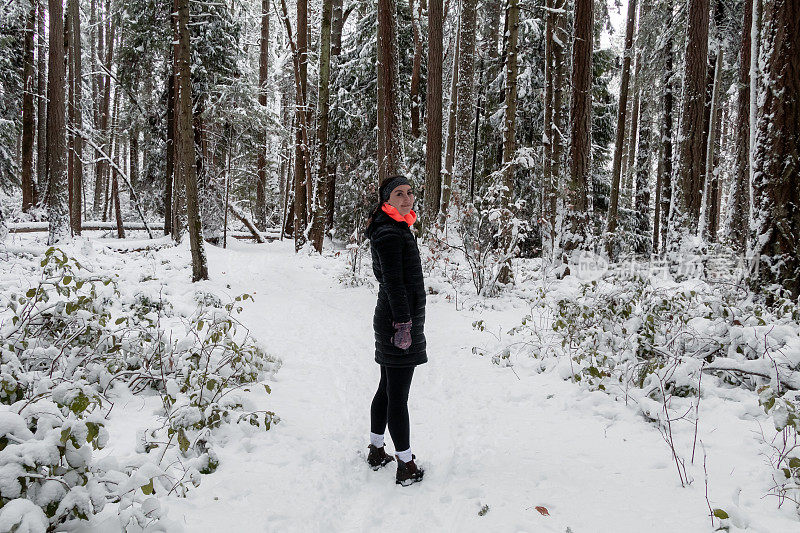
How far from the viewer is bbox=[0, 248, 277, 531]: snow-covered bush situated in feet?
6.25

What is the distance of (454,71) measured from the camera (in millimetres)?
18141

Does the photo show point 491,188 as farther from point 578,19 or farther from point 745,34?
point 745,34

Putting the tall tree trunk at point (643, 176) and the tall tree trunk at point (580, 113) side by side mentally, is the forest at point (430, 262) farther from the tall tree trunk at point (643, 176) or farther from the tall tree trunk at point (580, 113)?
the tall tree trunk at point (643, 176)

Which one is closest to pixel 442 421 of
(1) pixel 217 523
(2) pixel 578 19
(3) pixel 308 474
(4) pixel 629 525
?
(3) pixel 308 474

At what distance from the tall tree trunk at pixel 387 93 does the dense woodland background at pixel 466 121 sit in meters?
0.05

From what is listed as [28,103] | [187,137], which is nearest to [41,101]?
[28,103]

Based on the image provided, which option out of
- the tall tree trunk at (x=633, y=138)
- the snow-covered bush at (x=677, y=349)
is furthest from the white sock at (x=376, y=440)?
the tall tree trunk at (x=633, y=138)

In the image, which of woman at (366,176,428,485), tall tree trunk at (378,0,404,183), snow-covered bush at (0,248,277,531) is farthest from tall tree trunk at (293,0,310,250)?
woman at (366,176,428,485)

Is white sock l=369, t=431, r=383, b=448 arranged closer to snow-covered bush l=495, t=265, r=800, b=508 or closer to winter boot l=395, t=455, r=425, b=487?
winter boot l=395, t=455, r=425, b=487

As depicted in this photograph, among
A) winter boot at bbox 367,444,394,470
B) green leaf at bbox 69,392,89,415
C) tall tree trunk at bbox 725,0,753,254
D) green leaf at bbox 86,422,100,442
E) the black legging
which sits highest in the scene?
tall tree trunk at bbox 725,0,753,254

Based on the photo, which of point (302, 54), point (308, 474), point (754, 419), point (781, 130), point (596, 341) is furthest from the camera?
point (302, 54)

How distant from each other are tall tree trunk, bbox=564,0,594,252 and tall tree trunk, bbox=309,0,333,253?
7528 millimetres

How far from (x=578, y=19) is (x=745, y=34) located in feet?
13.8

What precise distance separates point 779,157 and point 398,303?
5417mm
